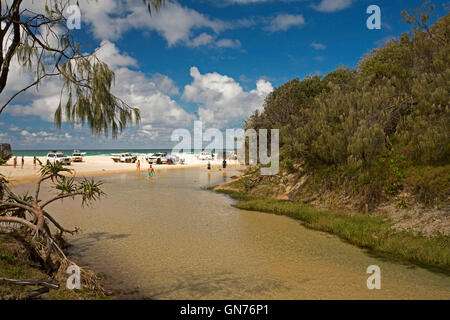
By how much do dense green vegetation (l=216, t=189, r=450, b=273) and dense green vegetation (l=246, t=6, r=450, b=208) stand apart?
1.63 metres

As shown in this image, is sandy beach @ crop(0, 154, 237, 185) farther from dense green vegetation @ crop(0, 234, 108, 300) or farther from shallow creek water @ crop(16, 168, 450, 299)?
dense green vegetation @ crop(0, 234, 108, 300)

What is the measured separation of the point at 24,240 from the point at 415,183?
14043 millimetres

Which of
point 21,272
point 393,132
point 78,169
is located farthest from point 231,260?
point 78,169

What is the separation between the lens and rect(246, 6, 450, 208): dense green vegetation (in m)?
12.0

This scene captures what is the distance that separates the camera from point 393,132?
14.8 m

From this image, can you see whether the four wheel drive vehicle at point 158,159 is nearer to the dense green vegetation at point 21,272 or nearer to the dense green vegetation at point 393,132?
the dense green vegetation at point 393,132

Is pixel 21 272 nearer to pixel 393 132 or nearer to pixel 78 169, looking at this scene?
pixel 393 132

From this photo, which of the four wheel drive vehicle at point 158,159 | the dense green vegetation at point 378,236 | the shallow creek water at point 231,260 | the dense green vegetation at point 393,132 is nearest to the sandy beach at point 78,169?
the four wheel drive vehicle at point 158,159

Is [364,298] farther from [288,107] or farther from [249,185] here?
[288,107]

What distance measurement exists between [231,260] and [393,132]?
1070 centimetres

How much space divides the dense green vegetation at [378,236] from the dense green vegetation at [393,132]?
163 cm

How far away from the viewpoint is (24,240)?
7.59 meters

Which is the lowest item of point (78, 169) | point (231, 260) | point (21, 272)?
point (231, 260)
